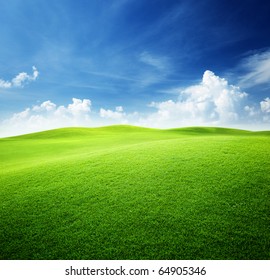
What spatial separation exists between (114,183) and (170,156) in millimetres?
4415

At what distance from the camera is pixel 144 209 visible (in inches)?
314

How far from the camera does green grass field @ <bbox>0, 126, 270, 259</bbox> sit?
634 centimetres

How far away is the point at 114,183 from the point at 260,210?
6.08 m

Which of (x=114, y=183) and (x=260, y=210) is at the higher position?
(x=114, y=183)

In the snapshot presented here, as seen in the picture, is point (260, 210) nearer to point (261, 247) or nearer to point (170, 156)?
point (261, 247)

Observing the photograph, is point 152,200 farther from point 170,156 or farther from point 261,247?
point 170,156

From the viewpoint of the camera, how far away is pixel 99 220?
760 centimetres

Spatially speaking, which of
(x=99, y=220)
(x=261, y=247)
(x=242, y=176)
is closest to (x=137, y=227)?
(x=99, y=220)

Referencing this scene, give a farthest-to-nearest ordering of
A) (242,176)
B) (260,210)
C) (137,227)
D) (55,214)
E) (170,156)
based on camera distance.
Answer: (170,156)
(242,176)
(55,214)
(260,210)
(137,227)

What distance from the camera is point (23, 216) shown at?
8.27 metres

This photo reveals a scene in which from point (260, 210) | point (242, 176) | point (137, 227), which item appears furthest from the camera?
point (242, 176)

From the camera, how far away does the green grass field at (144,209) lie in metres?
6.34
